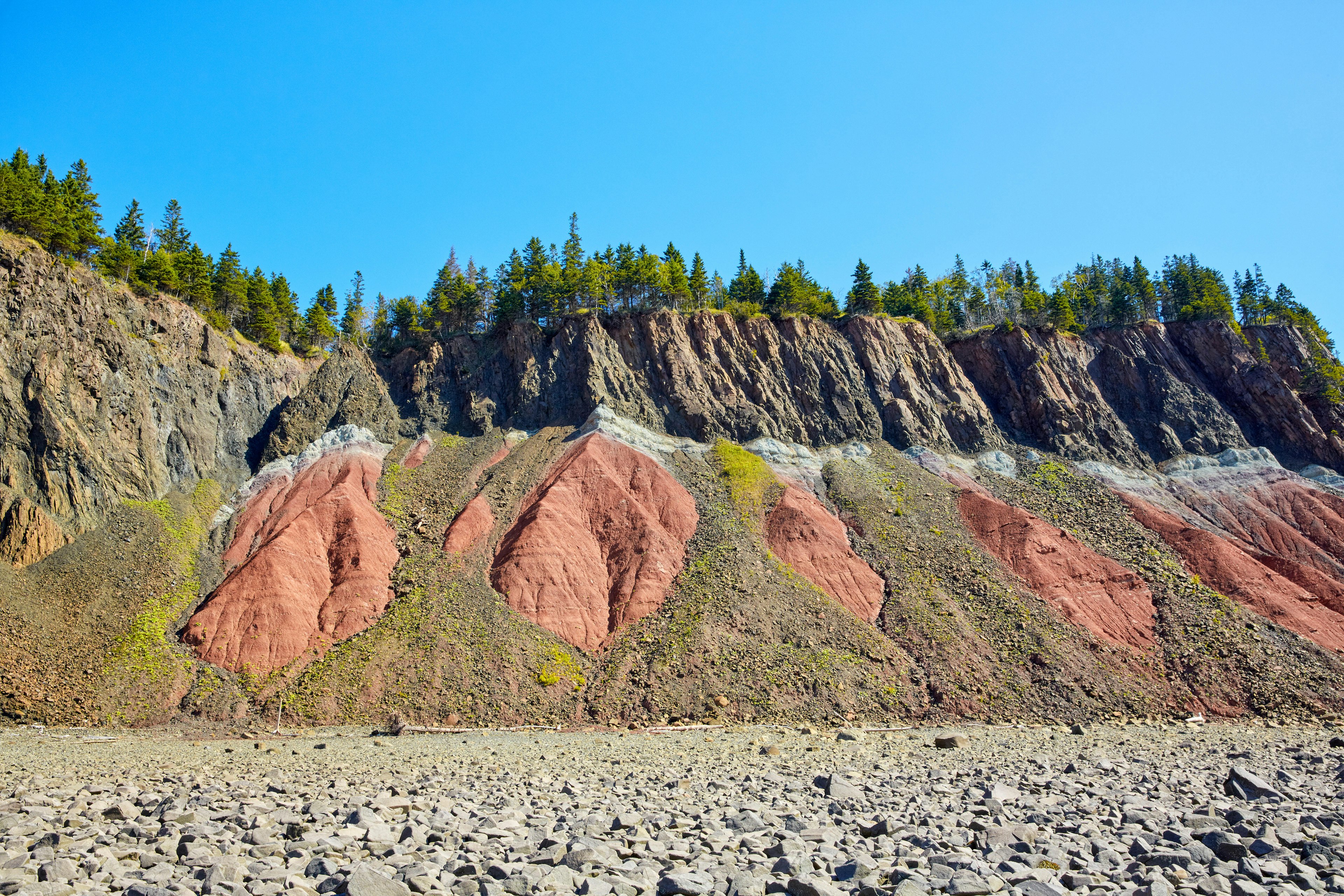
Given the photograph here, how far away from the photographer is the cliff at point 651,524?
30.1 m

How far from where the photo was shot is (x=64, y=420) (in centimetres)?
3688

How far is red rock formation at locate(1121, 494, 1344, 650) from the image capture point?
117 feet

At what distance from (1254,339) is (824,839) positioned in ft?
255

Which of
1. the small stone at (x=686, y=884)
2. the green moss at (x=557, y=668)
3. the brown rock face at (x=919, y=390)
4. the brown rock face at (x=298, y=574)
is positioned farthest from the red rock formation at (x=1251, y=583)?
the brown rock face at (x=298, y=574)

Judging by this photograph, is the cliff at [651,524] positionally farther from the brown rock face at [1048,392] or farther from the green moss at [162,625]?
the brown rock face at [1048,392]

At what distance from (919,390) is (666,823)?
175ft

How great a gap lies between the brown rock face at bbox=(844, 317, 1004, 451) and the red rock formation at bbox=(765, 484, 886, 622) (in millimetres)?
15737

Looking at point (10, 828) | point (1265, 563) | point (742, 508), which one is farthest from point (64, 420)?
point (1265, 563)

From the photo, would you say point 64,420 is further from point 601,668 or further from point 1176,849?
point 1176,849

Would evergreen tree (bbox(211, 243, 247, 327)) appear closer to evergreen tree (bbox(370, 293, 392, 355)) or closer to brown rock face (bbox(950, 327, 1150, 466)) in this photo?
evergreen tree (bbox(370, 293, 392, 355))

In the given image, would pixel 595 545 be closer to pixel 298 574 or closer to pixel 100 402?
pixel 298 574

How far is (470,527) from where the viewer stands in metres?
40.1

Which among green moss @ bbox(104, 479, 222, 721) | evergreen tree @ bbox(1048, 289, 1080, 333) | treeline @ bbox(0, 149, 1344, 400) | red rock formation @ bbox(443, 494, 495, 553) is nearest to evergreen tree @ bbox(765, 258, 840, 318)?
treeline @ bbox(0, 149, 1344, 400)

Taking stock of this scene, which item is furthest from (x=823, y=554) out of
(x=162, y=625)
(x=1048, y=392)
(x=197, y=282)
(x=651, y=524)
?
(x=197, y=282)
